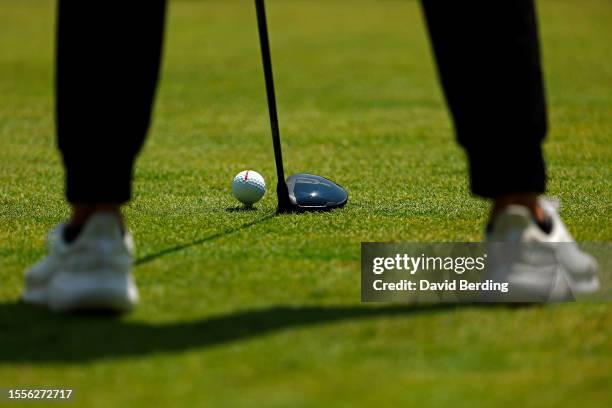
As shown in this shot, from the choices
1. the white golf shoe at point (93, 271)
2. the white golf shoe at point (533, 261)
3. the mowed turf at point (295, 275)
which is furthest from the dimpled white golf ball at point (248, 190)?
the white golf shoe at point (533, 261)

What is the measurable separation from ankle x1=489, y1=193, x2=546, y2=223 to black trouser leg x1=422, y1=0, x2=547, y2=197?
0.02m

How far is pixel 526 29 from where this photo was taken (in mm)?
2732

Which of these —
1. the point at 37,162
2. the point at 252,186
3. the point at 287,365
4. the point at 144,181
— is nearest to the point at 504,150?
the point at 287,365

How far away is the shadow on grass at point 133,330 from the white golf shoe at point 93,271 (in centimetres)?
4

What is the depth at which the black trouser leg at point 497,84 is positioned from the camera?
2.70m

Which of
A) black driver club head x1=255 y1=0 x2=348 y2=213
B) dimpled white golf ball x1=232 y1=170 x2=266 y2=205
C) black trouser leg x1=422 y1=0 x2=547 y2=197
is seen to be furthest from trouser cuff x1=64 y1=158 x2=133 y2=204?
dimpled white golf ball x1=232 y1=170 x2=266 y2=205

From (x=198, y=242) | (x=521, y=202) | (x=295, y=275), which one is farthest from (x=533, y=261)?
(x=198, y=242)

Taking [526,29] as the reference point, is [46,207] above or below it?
below

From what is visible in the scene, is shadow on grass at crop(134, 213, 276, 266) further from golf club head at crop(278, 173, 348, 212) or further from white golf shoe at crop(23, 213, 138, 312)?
white golf shoe at crop(23, 213, 138, 312)

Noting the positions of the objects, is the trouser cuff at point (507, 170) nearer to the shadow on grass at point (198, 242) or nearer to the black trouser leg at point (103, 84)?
the black trouser leg at point (103, 84)

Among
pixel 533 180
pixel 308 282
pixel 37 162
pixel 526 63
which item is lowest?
pixel 37 162

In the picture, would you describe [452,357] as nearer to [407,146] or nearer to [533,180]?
[533,180]

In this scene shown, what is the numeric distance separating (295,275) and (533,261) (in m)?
0.71

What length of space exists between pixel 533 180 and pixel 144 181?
2.91 meters
